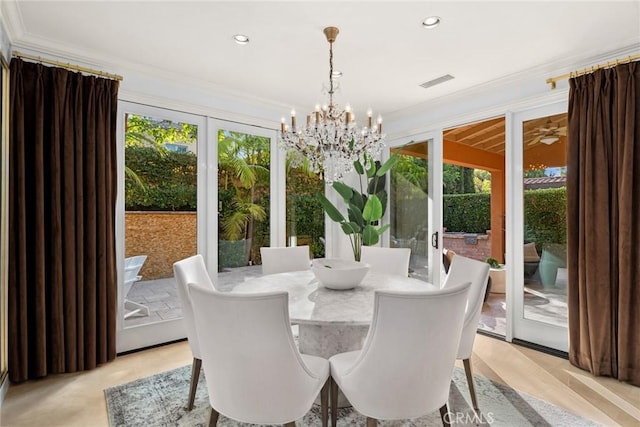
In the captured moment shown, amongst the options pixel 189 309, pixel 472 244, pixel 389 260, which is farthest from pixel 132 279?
pixel 472 244

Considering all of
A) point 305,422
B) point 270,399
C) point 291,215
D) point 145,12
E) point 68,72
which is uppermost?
point 145,12

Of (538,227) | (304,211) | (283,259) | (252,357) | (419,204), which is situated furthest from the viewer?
(304,211)

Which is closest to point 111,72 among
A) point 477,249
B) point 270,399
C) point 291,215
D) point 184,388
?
point 291,215

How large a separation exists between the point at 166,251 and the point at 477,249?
5401 mm

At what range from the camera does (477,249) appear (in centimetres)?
649

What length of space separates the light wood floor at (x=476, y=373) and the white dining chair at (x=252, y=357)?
116 centimetres

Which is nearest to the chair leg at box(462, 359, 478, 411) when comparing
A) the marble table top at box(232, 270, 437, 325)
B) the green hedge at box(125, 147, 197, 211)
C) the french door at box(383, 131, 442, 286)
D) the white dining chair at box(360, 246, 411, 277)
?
the marble table top at box(232, 270, 437, 325)

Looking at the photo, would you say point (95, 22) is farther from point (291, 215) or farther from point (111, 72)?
point (291, 215)

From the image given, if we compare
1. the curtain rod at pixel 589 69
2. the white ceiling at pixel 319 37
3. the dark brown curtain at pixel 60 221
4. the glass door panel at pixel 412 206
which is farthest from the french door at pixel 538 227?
the dark brown curtain at pixel 60 221

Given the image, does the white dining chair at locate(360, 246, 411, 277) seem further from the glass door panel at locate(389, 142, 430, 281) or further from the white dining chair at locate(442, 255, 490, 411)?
the glass door panel at locate(389, 142, 430, 281)

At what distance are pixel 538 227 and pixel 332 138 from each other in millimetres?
2231

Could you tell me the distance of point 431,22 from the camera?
2.33 metres

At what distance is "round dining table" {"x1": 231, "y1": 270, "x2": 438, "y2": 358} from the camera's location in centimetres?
174

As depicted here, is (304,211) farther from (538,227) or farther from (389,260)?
(538,227)
